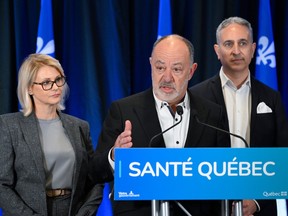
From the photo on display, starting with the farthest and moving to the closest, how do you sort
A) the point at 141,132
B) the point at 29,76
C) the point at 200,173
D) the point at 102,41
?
the point at 102,41, the point at 29,76, the point at 141,132, the point at 200,173

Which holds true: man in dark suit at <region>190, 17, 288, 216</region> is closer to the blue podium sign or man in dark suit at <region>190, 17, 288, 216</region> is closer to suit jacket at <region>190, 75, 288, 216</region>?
suit jacket at <region>190, 75, 288, 216</region>

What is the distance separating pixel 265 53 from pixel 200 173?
2.37m

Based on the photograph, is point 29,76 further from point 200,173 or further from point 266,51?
point 266,51

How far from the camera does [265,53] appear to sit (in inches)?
148

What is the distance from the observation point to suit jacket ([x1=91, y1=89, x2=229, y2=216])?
2000 millimetres

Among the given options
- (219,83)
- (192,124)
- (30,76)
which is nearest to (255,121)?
(219,83)

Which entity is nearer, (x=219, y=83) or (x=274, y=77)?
(x=219, y=83)

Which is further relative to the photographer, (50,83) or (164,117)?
(50,83)

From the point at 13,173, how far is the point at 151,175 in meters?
1.04

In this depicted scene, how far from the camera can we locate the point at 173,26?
3830 millimetres

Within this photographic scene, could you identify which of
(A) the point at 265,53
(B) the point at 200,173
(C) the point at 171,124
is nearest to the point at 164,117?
(C) the point at 171,124

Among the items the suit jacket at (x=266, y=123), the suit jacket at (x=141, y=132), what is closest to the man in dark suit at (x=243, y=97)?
the suit jacket at (x=266, y=123)

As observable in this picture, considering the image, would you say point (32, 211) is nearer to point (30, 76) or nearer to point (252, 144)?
point (30, 76)

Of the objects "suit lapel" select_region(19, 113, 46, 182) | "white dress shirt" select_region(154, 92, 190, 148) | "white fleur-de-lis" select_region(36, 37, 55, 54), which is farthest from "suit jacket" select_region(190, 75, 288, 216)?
"white fleur-de-lis" select_region(36, 37, 55, 54)
